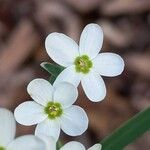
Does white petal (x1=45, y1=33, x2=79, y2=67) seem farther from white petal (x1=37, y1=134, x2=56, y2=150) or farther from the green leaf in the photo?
white petal (x1=37, y1=134, x2=56, y2=150)

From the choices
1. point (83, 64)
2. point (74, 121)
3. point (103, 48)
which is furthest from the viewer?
point (103, 48)

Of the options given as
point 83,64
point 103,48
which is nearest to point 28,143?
point 83,64

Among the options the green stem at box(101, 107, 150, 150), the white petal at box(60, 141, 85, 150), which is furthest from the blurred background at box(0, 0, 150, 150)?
the white petal at box(60, 141, 85, 150)

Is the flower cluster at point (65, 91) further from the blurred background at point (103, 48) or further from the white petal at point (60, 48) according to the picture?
the blurred background at point (103, 48)

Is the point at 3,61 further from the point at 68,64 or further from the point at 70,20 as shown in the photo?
the point at 68,64

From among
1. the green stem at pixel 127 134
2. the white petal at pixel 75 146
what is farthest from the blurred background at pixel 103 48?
the white petal at pixel 75 146

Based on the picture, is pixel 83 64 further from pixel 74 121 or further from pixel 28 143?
pixel 28 143
